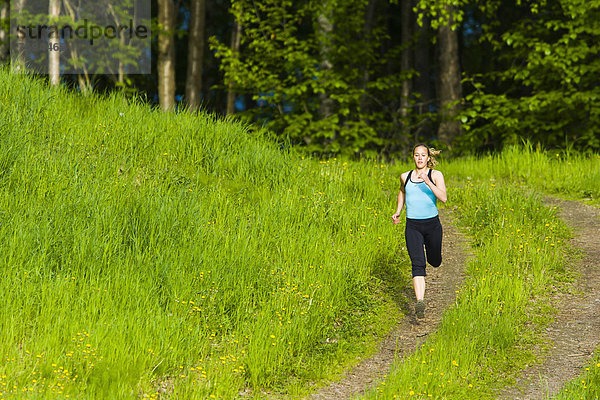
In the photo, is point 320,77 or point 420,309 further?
point 320,77

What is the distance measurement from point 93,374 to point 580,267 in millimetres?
6546

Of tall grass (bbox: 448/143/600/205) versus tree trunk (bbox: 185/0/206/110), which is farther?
tree trunk (bbox: 185/0/206/110)

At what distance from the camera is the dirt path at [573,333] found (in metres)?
5.79

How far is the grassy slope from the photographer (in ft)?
17.8

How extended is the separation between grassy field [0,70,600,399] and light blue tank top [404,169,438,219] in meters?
1.10

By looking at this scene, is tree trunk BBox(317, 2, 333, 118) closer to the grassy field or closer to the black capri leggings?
the grassy field

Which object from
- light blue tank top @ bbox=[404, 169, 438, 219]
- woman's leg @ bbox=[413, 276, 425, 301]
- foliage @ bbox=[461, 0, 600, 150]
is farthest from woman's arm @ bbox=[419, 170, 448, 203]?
foliage @ bbox=[461, 0, 600, 150]

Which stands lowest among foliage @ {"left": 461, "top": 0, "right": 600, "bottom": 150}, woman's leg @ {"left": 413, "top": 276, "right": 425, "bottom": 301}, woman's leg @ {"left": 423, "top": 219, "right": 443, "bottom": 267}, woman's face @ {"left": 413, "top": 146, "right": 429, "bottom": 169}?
woman's leg @ {"left": 413, "top": 276, "right": 425, "bottom": 301}

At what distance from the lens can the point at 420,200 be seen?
271 inches

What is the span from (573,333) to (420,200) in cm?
219

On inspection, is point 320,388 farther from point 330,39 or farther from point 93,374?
point 330,39

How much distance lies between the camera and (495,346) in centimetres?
642

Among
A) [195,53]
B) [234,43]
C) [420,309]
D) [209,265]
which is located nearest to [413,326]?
[420,309]

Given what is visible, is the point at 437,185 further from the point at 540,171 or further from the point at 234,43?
the point at 234,43
